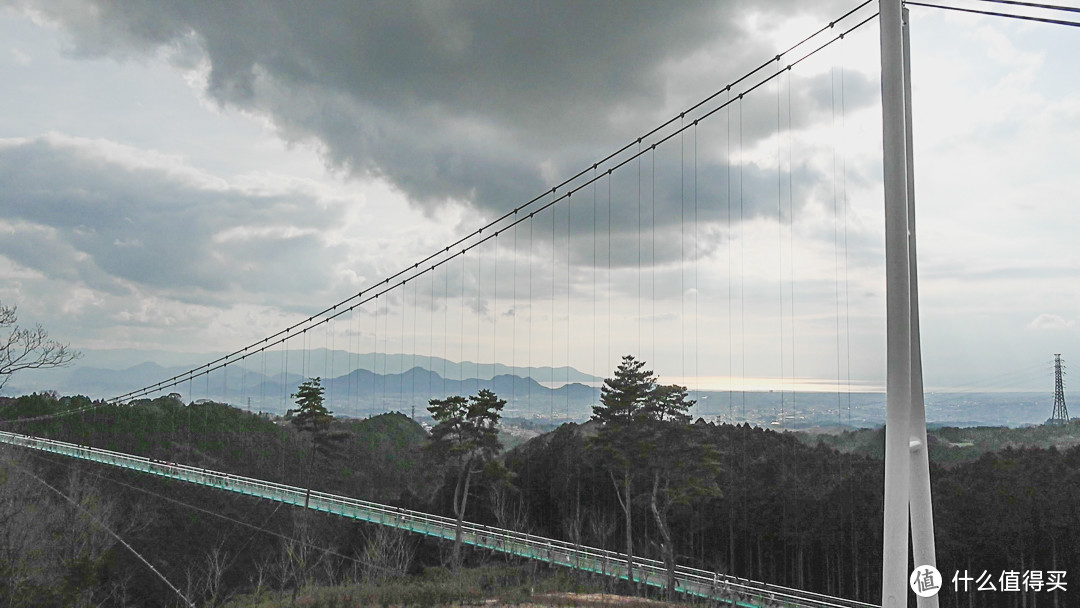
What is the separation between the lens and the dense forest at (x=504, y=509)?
875 inches

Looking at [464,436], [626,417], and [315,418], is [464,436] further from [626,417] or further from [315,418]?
[315,418]

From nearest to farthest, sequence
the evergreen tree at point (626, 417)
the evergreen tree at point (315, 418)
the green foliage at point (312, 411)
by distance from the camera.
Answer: the evergreen tree at point (626, 417) → the evergreen tree at point (315, 418) → the green foliage at point (312, 411)

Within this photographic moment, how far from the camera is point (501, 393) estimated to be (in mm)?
28734

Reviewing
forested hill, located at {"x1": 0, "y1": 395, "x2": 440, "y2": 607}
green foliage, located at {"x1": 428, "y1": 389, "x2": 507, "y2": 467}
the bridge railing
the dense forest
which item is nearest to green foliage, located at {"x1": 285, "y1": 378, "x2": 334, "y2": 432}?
the dense forest

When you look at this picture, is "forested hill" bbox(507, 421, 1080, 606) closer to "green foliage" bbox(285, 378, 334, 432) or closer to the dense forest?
the dense forest

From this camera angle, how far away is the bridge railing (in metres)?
21.7

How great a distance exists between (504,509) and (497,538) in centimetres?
169

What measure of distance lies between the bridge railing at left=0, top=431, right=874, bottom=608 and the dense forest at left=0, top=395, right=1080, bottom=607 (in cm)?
84

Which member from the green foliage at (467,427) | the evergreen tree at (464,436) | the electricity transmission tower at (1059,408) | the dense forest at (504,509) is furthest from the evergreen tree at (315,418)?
the electricity transmission tower at (1059,408)

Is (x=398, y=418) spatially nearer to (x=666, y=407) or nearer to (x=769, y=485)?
(x=666, y=407)

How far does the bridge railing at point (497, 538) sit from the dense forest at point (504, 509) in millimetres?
842

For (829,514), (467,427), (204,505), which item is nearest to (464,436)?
(467,427)

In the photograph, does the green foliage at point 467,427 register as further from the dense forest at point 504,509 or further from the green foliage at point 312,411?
the green foliage at point 312,411

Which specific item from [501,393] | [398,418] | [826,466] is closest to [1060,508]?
[826,466]
